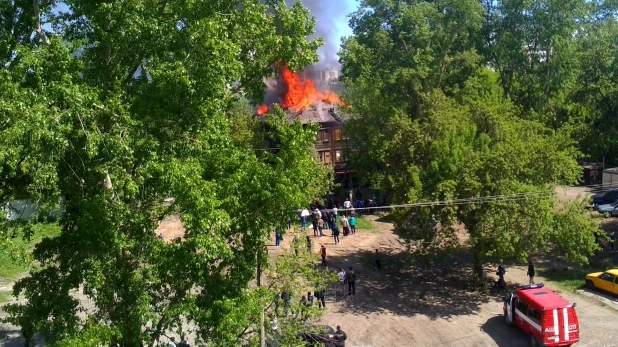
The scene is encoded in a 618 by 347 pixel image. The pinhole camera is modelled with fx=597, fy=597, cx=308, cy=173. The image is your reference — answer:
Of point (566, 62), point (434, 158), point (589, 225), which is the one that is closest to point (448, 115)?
point (434, 158)

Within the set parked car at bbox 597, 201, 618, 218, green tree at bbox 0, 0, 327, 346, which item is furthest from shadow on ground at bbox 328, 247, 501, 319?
green tree at bbox 0, 0, 327, 346

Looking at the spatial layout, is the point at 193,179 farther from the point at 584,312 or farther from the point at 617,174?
the point at 617,174

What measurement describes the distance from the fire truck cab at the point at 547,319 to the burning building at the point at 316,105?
29.3 m

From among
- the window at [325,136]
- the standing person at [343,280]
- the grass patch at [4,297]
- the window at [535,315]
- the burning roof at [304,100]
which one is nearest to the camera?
Result: the window at [535,315]

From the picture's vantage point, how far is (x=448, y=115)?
29.6 metres

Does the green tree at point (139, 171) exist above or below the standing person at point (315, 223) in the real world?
above

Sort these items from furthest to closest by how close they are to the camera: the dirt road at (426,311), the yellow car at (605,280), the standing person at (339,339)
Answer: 1. the yellow car at (605,280)
2. the dirt road at (426,311)
3. the standing person at (339,339)

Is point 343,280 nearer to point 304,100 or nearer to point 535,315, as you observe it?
point 535,315

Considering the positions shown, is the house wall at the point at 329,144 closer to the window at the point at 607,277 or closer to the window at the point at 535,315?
the window at the point at 607,277

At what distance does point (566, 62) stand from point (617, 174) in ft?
29.9

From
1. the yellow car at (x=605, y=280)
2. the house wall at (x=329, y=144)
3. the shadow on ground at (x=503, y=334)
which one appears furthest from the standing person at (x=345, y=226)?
the house wall at (x=329, y=144)

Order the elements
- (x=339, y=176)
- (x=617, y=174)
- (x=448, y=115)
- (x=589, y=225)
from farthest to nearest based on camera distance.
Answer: (x=339, y=176), (x=617, y=174), (x=448, y=115), (x=589, y=225)

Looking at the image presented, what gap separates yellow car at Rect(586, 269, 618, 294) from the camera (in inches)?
1016

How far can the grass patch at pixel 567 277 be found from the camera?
2758cm
